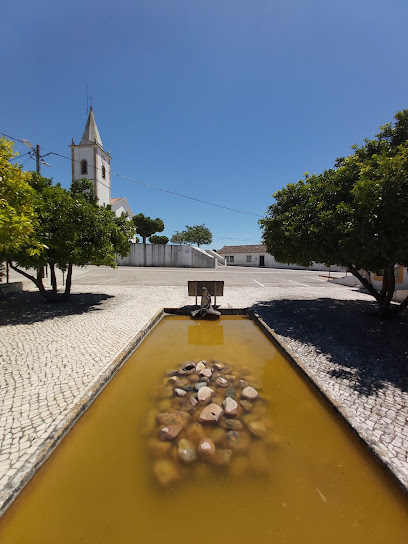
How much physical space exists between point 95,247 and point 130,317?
93.2 inches

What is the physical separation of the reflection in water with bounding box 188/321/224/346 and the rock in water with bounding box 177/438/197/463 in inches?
124

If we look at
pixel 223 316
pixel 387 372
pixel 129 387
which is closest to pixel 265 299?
pixel 223 316

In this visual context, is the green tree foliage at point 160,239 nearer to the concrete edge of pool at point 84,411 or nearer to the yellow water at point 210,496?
the concrete edge of pool at point 84,411

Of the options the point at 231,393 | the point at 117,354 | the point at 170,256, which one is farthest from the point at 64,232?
the point at 170,256

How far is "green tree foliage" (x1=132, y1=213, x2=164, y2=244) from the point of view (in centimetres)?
3622

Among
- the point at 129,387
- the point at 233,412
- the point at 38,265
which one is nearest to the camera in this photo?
the point at 233,412

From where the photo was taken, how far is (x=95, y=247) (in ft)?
25.5

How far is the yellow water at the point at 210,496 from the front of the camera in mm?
1974

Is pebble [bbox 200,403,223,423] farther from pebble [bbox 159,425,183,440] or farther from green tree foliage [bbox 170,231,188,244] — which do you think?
green tree foliage [bbox 170,231,188,244]

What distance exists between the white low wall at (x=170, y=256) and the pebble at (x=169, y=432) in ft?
92.6

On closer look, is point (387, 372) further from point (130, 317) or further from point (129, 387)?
point (130, 317)

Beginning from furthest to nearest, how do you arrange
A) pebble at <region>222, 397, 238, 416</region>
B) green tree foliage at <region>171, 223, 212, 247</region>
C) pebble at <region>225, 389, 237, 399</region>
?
1. green tree foliage at <region>171, 223, 212, 247</region>
2. pebble at <region>225, 389, 237, 399</region>
3. pebble at <region>222, 397, 238, 416</region>

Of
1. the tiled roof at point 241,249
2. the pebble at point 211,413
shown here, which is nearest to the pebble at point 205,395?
the pebble at point 211,413

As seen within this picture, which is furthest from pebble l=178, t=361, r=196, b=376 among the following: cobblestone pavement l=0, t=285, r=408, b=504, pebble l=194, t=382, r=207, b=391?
cobblestone pavement l=0, t=285, r=408, b=504
